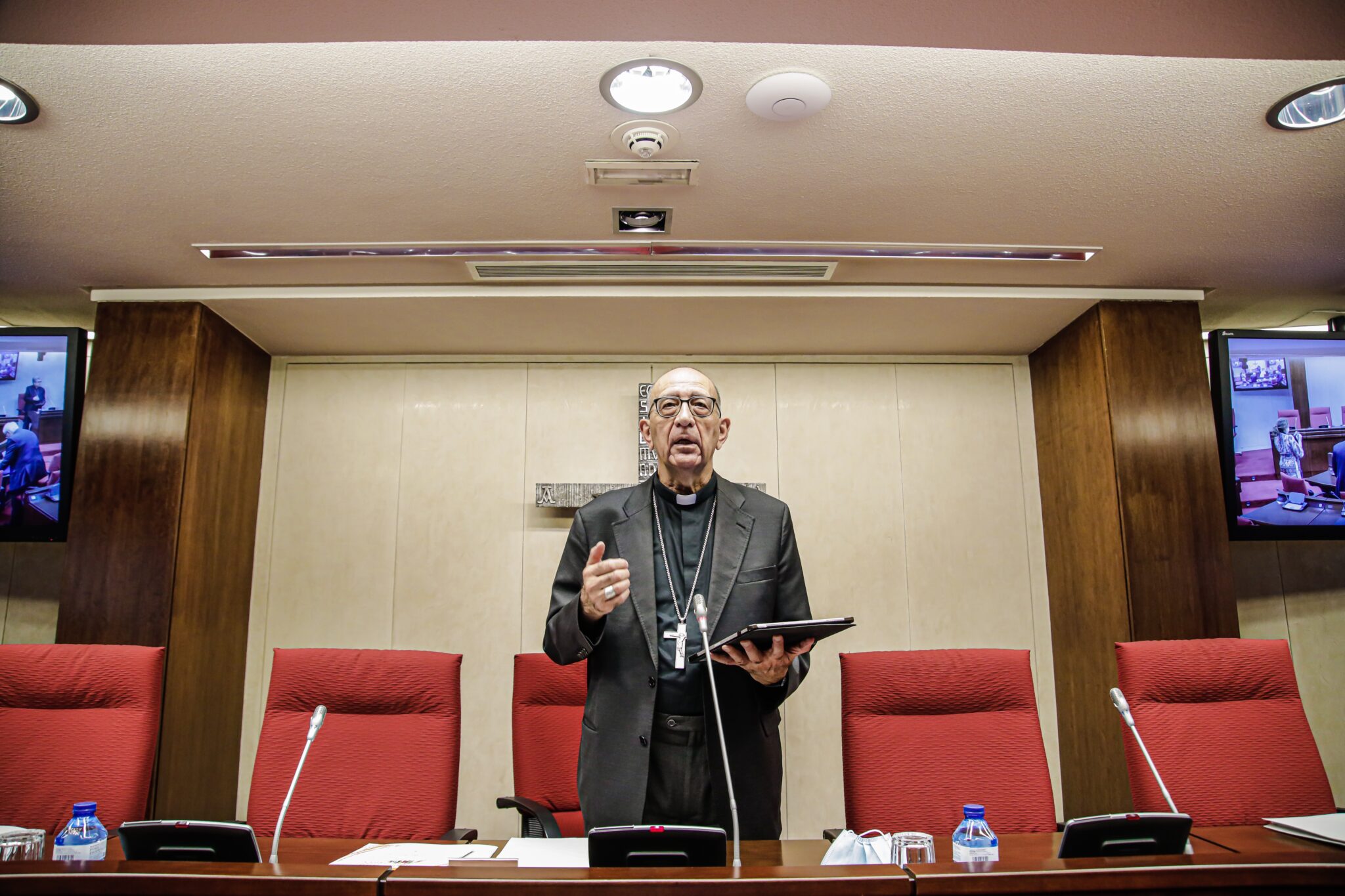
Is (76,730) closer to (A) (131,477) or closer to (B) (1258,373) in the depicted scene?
(A) (131,477)

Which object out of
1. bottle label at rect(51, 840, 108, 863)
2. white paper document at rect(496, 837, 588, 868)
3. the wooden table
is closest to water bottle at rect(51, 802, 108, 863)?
bottle label at rect(51, 840, 108, 863)

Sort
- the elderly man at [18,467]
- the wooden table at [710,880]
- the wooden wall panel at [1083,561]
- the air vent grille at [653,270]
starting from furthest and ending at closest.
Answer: the wooden wall panel at [1083,561], the elderly man at [18,467], the air vent grille at [653,270], the wooden table at [710,880]

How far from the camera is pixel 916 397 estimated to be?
436cm

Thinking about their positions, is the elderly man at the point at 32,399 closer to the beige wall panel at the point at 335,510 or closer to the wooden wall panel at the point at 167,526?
the wooden wall panel at the point at 167,526

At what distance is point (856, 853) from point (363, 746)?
4.82 feet

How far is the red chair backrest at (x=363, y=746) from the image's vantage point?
217cm

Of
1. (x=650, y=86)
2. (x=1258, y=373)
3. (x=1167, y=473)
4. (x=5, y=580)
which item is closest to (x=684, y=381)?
(x=650, y=86)

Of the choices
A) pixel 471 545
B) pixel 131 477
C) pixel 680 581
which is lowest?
pixel 680 581

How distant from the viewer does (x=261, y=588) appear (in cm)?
412

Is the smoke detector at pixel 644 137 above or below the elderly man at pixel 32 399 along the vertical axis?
above

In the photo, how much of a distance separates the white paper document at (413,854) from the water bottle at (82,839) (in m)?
0.50

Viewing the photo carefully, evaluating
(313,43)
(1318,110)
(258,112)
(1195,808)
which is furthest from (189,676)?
(1318,110)

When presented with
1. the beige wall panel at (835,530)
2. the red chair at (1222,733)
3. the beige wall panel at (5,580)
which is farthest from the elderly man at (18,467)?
the red chair at (1222,733)

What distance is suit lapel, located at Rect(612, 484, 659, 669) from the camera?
2062 millimetres
